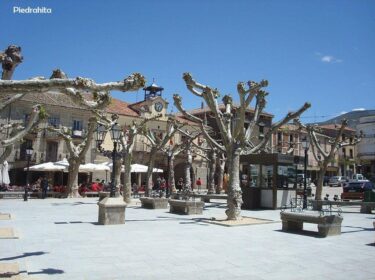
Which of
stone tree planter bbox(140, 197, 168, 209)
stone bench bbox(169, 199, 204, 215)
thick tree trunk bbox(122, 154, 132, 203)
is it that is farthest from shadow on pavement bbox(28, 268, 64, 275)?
thick tree trunk bbox(122, 154, 132, 203)

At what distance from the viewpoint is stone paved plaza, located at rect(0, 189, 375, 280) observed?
19.7ft

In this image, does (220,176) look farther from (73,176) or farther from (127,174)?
(127,174)

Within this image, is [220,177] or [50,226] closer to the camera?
[50,226]

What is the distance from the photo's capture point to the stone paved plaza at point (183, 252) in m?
6.01

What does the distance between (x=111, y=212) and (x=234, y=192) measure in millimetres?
4230

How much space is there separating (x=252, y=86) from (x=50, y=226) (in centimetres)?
805

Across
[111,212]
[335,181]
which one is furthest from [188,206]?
[335,181]

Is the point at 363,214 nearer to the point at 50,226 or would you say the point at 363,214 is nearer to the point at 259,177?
the point at 259,177

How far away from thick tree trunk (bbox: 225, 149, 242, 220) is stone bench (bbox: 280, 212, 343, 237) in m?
2.40

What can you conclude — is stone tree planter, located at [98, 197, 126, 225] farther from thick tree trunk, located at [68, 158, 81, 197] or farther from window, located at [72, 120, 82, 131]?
window, located at [72, 120, 82, 131]

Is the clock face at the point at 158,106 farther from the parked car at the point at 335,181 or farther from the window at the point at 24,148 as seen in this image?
the parked car at the point at 335,181

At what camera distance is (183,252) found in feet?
24.8

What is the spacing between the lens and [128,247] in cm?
798

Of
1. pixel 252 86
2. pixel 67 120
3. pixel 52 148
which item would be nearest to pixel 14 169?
pixel 52 148
